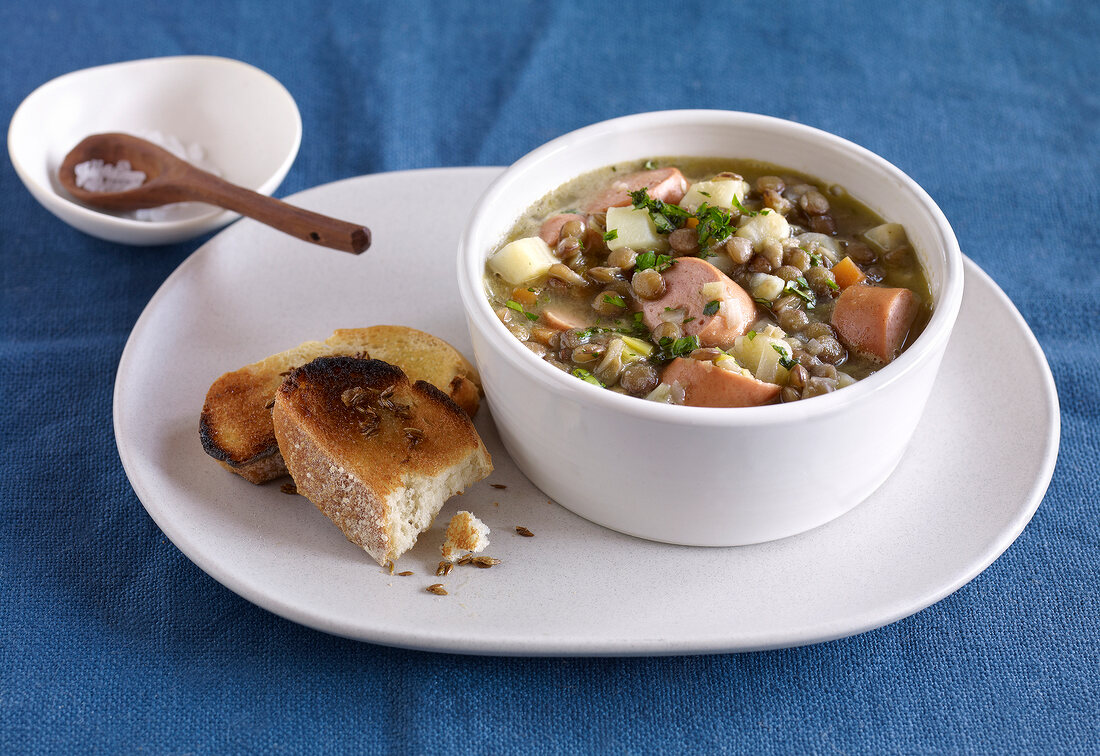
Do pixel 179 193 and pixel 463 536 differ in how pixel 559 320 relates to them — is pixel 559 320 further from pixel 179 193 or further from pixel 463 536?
pixel 179 193

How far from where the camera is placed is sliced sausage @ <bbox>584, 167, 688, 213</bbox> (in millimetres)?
3517

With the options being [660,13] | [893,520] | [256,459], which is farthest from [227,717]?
[660,13]

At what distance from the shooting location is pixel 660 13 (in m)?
5.79

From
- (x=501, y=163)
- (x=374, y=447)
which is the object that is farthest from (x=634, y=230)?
(x=501, y=163)

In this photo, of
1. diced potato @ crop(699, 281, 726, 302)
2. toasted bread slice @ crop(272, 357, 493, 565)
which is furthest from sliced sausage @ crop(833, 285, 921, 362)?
toasted bread slice @ crop(272, 357, 493, 565)

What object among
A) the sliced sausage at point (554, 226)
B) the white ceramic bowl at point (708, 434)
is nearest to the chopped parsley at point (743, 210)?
the white ceramic bowl at point (708, 434)

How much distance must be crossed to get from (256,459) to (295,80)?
2871 mm

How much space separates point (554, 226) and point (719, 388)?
95cm

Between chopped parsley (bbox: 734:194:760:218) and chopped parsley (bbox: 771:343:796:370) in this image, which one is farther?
chopped parsley (bbox: 734:194:760:218)

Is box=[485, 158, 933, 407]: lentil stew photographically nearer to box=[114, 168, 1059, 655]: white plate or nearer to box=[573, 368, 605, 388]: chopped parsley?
box=[573, 368, 605, 388]: chopped parsley

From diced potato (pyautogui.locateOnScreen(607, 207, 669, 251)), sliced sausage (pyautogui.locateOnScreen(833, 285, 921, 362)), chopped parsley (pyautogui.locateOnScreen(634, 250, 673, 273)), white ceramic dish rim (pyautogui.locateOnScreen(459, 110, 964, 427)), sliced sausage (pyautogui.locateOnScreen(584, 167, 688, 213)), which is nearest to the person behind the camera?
white ceramic dish rim (pyautogui.locateOnScreen(459, 110, 964, 427))

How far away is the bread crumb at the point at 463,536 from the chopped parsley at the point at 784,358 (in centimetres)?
97

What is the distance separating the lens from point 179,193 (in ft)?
13.3

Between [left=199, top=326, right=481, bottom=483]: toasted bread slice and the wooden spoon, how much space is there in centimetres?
34
